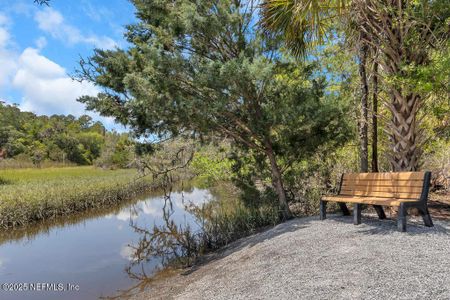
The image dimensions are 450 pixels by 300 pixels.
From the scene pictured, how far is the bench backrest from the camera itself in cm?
515

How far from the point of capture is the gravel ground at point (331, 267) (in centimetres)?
331

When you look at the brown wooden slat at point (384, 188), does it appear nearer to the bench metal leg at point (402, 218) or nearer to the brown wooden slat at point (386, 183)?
the brown wooden slat at point (386, 183)

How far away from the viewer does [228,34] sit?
7.33 m

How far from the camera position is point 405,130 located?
6.38 m

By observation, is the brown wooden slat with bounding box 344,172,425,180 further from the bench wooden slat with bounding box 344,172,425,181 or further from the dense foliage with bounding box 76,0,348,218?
the dense foliage with bounding box 76,0,348,218

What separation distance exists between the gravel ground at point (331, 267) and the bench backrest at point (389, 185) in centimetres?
47

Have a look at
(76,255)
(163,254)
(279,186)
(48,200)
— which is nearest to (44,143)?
(48,200)

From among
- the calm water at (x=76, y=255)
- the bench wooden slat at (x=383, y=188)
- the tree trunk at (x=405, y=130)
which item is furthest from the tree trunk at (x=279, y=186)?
the tree trunk at (x=405, y=130)

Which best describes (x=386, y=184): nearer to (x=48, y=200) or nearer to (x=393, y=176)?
(x=393, y=176)

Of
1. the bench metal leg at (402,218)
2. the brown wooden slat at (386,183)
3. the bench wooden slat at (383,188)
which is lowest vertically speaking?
the bench metal leg at (402,218)

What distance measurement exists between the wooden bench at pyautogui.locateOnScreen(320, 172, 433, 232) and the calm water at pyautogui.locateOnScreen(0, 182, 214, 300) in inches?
151

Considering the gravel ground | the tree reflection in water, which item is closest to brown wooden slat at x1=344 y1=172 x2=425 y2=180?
the gravel ground

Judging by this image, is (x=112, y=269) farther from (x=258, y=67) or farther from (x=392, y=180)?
(x=392, y=180)

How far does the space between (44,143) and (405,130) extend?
194 feet
